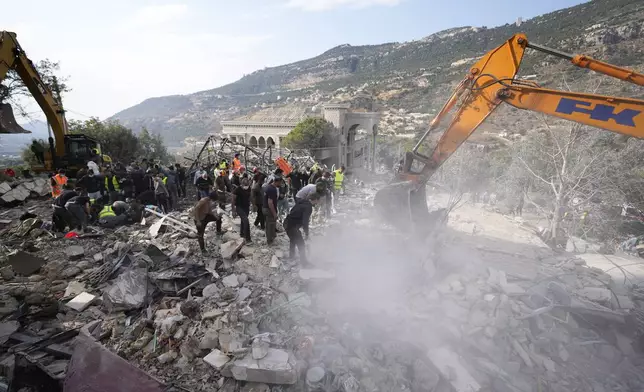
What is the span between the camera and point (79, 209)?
6.73m

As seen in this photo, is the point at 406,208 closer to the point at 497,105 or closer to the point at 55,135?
the point at 497,105

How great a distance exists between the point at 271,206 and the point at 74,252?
12.5 ft

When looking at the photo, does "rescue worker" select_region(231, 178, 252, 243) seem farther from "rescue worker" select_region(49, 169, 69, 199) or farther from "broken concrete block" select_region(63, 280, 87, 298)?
"rescue worker" select_region(49, 169, 69, 199)

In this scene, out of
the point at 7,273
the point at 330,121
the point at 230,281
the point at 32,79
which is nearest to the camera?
the point at 230,281

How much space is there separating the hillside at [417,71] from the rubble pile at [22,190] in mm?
18313

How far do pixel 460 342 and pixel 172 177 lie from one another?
857 centimetres

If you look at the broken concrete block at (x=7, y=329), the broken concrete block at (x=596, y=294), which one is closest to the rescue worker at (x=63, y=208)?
the broken concrete block at (x=7, y=329)

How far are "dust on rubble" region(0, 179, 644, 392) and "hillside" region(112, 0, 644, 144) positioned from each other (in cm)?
929

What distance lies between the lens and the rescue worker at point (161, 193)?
8.43 m

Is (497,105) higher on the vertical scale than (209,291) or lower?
higher

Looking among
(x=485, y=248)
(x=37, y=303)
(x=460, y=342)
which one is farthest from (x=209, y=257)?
(x=485, y=248)

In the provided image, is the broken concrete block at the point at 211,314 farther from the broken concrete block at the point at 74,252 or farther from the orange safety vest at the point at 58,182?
the orange safety vest at the point at 58,182

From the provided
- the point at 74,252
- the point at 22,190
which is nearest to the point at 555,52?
the point at 74,252

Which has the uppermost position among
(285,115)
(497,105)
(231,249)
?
(285,115)
